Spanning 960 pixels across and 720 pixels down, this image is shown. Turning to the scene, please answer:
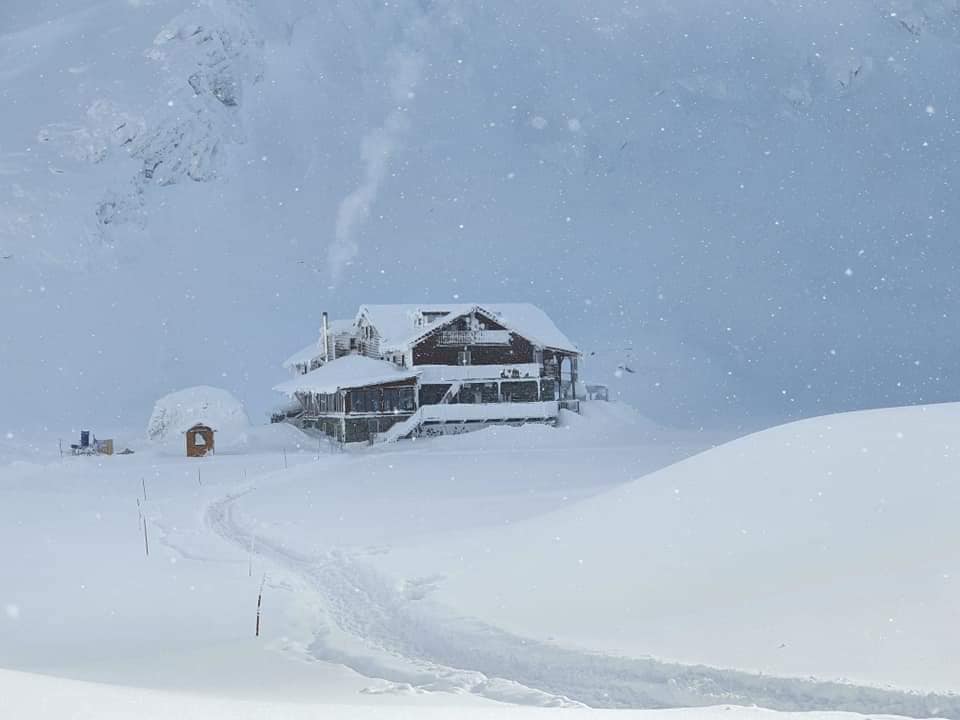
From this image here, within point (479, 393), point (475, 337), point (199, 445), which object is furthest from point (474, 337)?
point (199, 445)

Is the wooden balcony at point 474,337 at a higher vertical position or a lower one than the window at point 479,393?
higher

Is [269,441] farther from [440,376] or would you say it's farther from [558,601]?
[558,601]

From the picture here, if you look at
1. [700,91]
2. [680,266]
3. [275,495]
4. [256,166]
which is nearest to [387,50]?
[256,166]

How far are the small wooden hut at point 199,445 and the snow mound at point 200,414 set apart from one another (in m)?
3.89

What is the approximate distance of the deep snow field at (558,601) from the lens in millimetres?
9711

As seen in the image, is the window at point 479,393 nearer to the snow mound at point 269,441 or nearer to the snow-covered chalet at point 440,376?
the snow-covered chalet at point 440,376

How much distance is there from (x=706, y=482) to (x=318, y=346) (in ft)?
149

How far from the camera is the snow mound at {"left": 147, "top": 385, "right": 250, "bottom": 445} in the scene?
48.2m

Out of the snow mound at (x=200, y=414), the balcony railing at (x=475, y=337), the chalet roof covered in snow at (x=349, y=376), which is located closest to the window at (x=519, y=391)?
the balcony railing at (x=475, y=337)

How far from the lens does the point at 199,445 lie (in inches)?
1702

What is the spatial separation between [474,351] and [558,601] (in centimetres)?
3704

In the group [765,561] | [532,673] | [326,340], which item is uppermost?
[326,340]

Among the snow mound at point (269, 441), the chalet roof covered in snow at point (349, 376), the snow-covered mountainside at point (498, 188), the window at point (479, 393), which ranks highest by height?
the snow-covered mountainside at point (498, 188)

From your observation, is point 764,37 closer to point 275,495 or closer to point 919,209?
point 919,209
